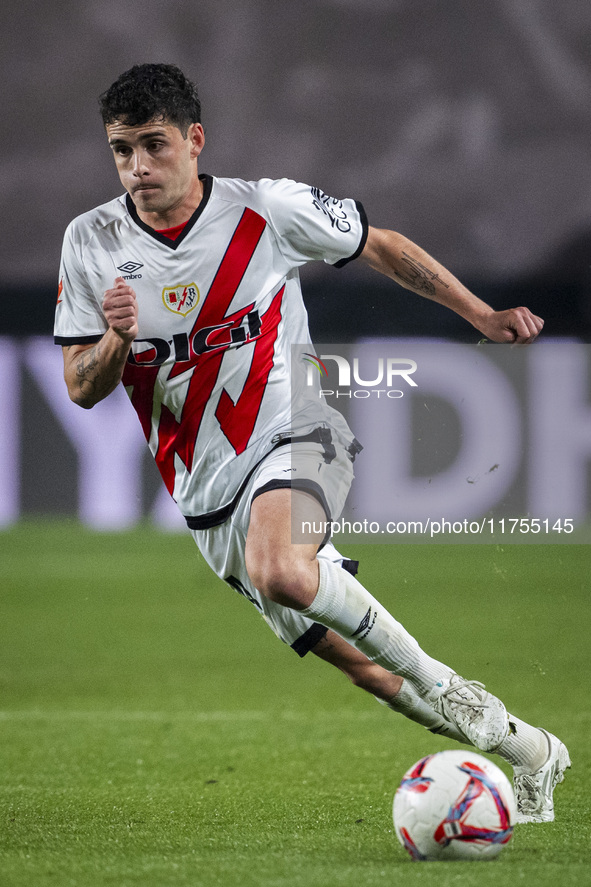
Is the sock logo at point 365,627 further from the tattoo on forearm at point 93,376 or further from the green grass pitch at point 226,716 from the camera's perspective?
the tattoo on forearm at point 93,376

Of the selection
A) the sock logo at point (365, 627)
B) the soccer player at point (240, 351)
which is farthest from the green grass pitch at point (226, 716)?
the sock logo at point (365, 627)

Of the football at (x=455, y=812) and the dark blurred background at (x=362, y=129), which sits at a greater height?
the dark blurred background at (x=362, y=129)

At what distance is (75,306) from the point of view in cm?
310

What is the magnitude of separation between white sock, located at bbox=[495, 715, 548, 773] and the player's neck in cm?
178

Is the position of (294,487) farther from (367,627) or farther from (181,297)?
(181,297)

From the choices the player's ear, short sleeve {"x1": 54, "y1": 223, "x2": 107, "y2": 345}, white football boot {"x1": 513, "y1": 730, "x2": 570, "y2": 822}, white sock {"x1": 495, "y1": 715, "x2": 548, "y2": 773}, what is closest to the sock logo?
white sock {"x1": 495, "y1": 715, "x2": 548, "y2": 773}

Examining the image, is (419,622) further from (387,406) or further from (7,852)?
(7,852)

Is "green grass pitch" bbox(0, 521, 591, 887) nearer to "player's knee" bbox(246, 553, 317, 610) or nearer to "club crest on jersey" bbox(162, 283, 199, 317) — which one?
"player's knee" bbox(246, 553, 317, 610)

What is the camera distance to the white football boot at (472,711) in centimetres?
279

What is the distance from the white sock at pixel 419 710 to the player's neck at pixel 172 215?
1554 mm

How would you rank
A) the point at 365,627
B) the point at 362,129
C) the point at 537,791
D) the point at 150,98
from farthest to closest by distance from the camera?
1. the point at 362,129
2. the point at 150,98
3. the point at 537,791
4. the point at 365,627

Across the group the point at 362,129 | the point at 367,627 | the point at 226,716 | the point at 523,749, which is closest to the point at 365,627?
the point at 367,627

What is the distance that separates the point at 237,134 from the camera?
8781 mm

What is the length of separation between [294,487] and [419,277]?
0.85 metres
